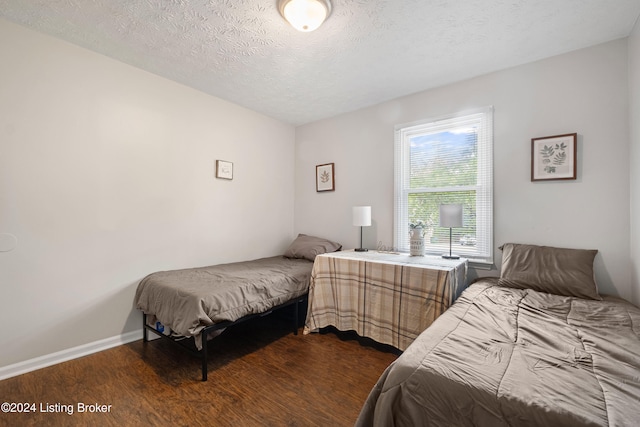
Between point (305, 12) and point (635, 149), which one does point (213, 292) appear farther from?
point (635, 149)

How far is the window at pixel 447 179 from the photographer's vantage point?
2.73 metres

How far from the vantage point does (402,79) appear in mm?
2826

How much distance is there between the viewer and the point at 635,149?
2.02m

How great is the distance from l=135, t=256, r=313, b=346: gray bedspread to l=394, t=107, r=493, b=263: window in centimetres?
140

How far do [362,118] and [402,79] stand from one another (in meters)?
0.81

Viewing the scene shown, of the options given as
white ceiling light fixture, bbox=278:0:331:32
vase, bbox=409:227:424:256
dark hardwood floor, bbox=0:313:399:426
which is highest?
white ceiling light fixture, bbox=278:0:331:32

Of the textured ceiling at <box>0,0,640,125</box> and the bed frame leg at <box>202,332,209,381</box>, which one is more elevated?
the textured ceiling at <box>0,0,640,125</box>

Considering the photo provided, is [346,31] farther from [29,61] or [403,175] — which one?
[29,61]

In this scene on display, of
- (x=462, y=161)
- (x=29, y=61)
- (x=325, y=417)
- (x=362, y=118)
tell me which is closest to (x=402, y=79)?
(x=362, y=118)

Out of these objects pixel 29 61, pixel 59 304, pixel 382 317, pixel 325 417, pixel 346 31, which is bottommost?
Result: pixel 325 417

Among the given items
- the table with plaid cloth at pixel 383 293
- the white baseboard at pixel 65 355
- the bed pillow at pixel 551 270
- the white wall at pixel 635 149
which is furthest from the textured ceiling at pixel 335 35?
the white baseboard at pixel 65 355

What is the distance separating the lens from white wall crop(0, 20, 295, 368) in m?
2.06

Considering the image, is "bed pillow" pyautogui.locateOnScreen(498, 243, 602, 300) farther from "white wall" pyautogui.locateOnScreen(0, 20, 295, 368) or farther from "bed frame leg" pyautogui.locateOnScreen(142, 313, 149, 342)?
"bed frame leg" pyautogui.locateOnScreen(142, 313, 149, 342)

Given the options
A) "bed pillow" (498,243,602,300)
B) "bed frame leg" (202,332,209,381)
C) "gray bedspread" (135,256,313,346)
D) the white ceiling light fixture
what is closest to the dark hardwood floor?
"bed frame leg" (202,332,209,381)
